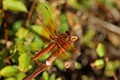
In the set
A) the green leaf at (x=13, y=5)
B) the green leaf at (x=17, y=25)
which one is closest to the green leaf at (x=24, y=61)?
the green leaf at (x=13, y=5)

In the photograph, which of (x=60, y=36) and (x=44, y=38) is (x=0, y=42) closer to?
(x=44, y=38)

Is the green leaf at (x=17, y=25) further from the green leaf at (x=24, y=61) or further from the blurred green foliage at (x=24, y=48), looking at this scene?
the green leaf at (x=24, y=61)

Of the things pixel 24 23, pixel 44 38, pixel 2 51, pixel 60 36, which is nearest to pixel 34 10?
pixel 24 23

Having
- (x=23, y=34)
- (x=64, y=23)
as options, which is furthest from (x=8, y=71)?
(x=64, y=23)

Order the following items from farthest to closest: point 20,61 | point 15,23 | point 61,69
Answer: point 15,23 → point 61,69 → point 20,61

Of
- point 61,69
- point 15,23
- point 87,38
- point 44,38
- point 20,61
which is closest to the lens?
point 20,61
